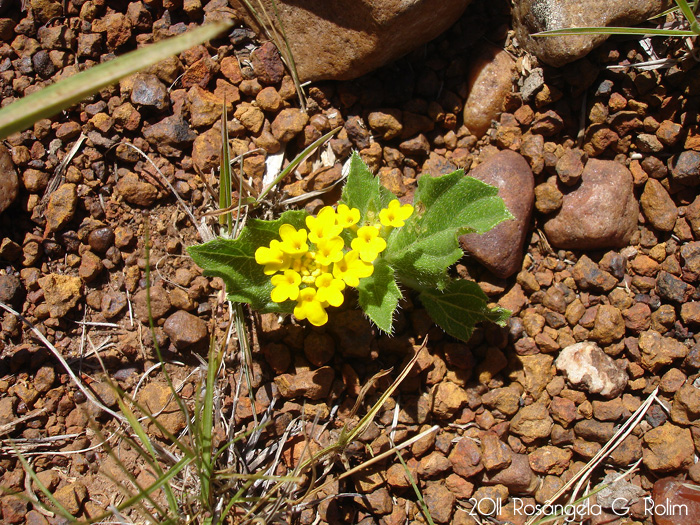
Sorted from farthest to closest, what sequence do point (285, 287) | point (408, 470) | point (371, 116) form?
point (371, 116) < point (408, 470) < point (285, 287)

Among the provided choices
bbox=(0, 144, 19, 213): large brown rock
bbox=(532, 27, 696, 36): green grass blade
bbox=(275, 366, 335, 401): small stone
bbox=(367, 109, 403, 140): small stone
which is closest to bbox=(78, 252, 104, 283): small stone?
bbox=(0, 144, 19, 213): large brown rock

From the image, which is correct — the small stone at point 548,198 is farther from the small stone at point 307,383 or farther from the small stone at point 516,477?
the small stone at point 307,383

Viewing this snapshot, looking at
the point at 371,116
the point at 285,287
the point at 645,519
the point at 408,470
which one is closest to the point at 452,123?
the point at 371,116

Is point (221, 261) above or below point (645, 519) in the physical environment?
above

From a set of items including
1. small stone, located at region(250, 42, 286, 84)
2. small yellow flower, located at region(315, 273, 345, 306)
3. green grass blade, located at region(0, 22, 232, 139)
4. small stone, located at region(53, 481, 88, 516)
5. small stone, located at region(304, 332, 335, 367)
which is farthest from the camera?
small stone, located at region(250, 42, 286, 84)

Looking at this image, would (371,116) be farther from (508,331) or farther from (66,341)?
(66,341)

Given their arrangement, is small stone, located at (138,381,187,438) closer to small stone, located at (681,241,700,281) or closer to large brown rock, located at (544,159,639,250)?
large brown rock, located at (544,159,639,250)
